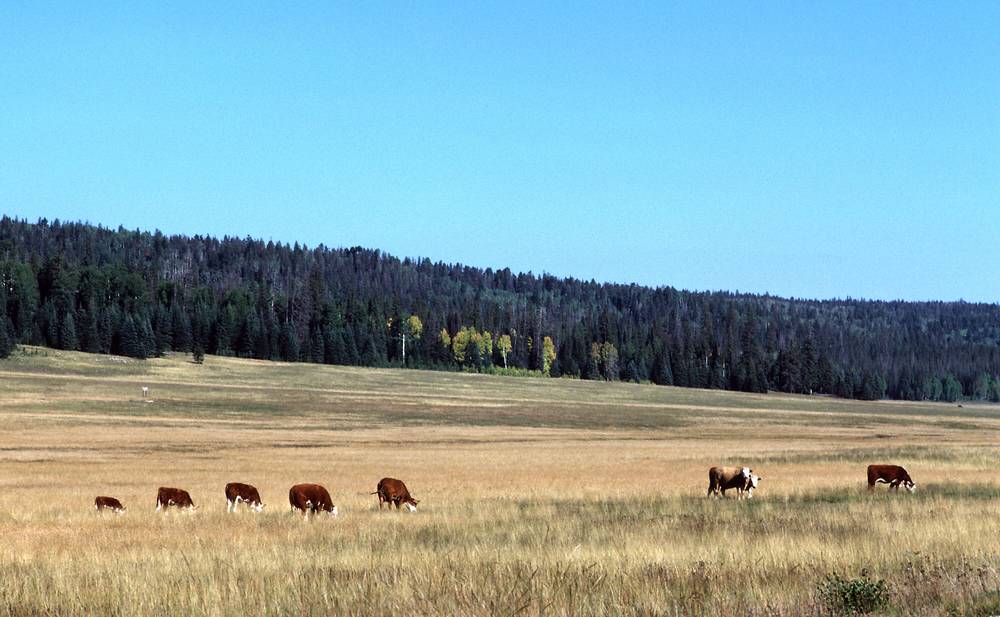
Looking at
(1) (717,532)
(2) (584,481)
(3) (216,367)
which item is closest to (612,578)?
(1) (717,532)

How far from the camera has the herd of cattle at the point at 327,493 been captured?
2334 centimetres

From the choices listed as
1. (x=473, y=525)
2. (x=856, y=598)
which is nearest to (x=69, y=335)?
(x=473, y=525)

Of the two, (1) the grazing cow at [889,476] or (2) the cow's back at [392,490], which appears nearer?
(2) the cow's back at [392,490]

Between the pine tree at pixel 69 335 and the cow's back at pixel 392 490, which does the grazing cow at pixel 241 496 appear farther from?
the pine tree at pixel 69 335

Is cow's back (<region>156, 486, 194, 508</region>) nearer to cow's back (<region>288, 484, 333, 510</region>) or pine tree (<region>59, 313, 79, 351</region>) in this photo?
cow's back (<region>288, 484, 333, 510</region>)

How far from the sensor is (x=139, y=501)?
27.4 meters

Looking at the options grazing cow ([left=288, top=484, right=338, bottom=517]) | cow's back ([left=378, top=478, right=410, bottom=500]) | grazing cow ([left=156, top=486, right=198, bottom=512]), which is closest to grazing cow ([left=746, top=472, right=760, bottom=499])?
cow's back ([left=378, top=478, right=410, bottom=500])

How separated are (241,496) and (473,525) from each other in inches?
313

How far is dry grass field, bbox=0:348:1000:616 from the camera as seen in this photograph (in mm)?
10008

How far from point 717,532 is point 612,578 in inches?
242

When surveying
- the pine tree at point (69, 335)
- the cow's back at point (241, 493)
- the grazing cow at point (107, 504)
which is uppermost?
the pine tree at point (69, 335)

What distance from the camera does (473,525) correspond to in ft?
63.6

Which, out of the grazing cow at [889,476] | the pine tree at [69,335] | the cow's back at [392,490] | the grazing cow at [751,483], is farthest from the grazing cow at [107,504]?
the pine tree at [69,335]

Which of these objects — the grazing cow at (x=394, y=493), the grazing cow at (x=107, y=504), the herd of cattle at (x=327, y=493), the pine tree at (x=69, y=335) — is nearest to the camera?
the herd of cattle at (x=327, y=493)
